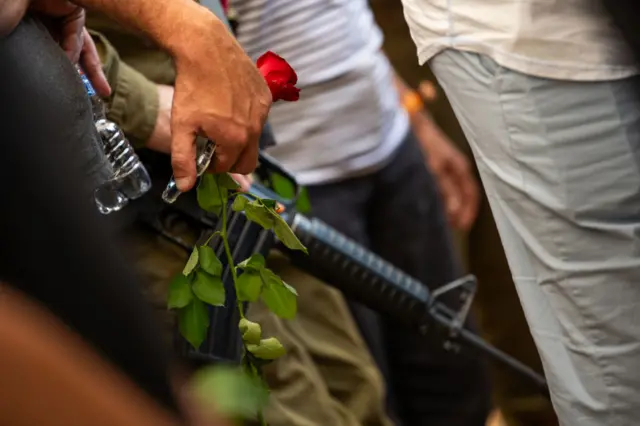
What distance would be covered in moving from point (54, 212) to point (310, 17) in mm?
933

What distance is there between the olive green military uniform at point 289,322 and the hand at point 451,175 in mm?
579

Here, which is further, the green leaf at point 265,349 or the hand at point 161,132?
the hand at point 161,132

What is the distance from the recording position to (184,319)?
894mm

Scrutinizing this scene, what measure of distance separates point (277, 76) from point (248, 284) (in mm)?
165

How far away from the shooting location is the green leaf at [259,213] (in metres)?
0.83

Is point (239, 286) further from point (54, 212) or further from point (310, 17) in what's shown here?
point (310, 17)

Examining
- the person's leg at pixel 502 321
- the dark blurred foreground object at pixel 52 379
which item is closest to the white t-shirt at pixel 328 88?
the person's leg at pixel 502 321

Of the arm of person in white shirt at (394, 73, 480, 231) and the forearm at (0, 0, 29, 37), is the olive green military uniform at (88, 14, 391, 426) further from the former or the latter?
the arm of person in white shirt at (394, 73, 480, 231)

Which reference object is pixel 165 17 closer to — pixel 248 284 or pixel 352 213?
pixel 248 284

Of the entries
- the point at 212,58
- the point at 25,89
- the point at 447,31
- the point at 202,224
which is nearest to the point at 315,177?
the point at 202,224

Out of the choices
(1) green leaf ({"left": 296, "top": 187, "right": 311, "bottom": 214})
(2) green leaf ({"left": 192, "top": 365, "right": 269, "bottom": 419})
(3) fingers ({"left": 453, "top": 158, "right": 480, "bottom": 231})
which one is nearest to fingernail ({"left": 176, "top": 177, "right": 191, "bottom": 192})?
(2) green leaf ({"left": 192, "top": 365, "right": 269, "bottom": 419})

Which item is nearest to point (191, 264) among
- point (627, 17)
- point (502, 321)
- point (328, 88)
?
point (627, 17)

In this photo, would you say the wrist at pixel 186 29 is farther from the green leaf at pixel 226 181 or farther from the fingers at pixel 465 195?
the fingers at pixel 465 195

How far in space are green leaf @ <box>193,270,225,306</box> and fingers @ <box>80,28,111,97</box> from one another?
0.21 metres
